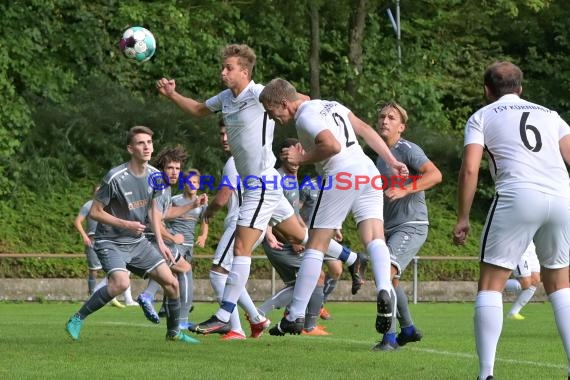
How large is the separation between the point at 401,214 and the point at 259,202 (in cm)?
143

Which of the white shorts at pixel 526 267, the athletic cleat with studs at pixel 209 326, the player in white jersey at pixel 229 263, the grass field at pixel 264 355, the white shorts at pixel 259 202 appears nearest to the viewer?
the grass field at pixel 264 355

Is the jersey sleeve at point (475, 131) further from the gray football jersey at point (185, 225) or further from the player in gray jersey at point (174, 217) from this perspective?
the gray football jersey at point (185, 225)

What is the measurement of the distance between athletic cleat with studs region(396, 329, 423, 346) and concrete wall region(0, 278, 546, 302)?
13046mm

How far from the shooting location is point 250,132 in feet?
36.7

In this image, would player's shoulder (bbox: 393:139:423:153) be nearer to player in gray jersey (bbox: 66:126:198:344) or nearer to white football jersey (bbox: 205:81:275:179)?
white football jersey (bbox: 205:81:275:179)

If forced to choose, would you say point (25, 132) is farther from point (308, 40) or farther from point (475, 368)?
point (475, 368)

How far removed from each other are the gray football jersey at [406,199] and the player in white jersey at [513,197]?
131 inches

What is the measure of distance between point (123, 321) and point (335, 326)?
2.85 m

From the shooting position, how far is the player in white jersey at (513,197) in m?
7.71

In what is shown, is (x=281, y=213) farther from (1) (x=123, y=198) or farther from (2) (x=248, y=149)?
(1) (x=123, y=198)

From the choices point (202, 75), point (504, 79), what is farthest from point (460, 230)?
point (202, 75)

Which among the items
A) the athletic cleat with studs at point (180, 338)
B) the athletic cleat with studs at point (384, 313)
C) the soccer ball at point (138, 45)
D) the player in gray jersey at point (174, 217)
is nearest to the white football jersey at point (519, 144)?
the athletic cleat with studs at point (384, 313)

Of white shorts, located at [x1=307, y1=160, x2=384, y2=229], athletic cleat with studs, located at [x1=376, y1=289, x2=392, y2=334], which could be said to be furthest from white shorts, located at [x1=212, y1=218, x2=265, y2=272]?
athletic cleat with studs, located at [x1=376, y1=289, x2=392, y2=334]

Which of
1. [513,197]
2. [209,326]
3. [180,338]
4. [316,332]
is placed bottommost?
[316,332]
